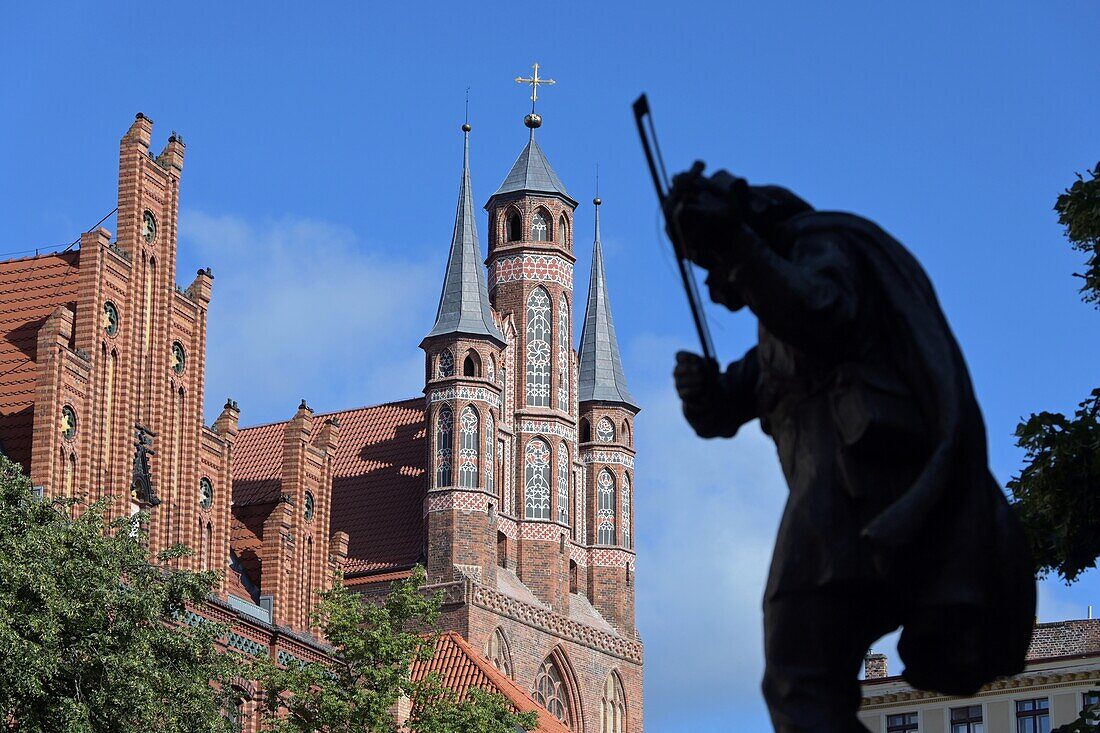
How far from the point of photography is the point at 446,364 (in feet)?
178

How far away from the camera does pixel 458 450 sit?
53656 mm

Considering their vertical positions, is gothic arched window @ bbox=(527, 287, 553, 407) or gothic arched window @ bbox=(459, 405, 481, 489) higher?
gothic arched window @ bbox=(527, 287, 553, 407)

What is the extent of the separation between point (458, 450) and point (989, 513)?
48613 mm

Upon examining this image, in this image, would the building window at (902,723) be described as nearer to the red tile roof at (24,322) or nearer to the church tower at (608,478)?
the church tower at (608,478)

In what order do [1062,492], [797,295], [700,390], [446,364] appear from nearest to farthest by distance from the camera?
[797,295]
[700,390]
[1062,492]
[446,364]

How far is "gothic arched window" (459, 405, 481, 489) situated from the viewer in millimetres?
53500

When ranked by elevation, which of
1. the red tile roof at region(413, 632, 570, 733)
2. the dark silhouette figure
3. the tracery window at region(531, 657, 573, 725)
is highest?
the tracery window at region(531, 657, 573, 725)

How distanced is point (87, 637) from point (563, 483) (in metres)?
35.4

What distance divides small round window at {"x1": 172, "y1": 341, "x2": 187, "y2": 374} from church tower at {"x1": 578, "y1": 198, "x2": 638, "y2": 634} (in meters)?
21.8

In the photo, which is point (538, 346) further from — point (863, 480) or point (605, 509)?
point (863, 480)

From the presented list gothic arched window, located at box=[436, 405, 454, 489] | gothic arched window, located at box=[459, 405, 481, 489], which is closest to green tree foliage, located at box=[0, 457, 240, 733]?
gothic arched window, located at box=[459, 405, 481, 489]

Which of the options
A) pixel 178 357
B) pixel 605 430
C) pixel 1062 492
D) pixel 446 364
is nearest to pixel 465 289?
pixel 446 364

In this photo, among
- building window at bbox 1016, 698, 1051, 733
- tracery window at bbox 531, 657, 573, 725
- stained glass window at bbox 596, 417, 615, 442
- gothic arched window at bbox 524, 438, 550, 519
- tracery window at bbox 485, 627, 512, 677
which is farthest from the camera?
stained glass window at bbox 596, 417, 615, 442

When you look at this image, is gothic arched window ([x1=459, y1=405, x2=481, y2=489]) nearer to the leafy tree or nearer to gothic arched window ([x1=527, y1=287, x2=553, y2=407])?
gothic arched window ([x1=527, y1=287, x2=553, y2=407])
